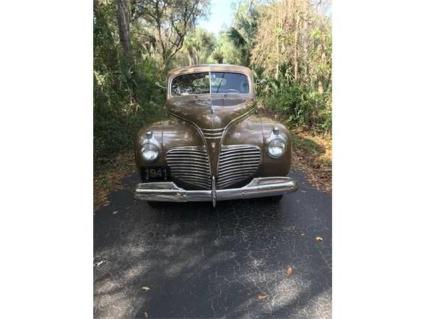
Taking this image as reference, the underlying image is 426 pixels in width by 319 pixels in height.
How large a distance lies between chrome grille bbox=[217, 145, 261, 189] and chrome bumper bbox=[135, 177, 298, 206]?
7cm

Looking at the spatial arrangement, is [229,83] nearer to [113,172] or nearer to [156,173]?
[156,173]

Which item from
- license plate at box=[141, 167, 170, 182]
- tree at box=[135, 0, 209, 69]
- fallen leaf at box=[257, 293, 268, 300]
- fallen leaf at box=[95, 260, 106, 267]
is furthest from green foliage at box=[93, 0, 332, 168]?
fallen leaf at box=[257, 293, 268, 300]

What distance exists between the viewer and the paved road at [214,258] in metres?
1.95

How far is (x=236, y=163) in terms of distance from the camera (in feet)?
8.27

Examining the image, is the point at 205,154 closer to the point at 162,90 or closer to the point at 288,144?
the point at 288,144

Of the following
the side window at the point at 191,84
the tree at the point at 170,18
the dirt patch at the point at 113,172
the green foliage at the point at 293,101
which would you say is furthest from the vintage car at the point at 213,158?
the green foliage at the point at 293,101

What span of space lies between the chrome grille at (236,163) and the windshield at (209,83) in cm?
88

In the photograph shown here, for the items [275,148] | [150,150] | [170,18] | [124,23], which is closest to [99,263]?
[150,150]

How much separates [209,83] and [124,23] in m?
0.89

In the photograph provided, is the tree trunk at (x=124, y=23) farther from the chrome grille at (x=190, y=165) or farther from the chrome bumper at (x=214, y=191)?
the chrome bumper at (x=214, y=191)

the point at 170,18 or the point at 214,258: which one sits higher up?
the point at 170,18

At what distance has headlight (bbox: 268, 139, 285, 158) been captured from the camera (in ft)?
8.38

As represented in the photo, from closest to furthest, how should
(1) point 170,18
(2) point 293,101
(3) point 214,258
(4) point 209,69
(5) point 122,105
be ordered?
(3) point 214,258 < (1) point 170,18 < (5) point 122,105 < (4) point 209,69 < (2) point 293,101
